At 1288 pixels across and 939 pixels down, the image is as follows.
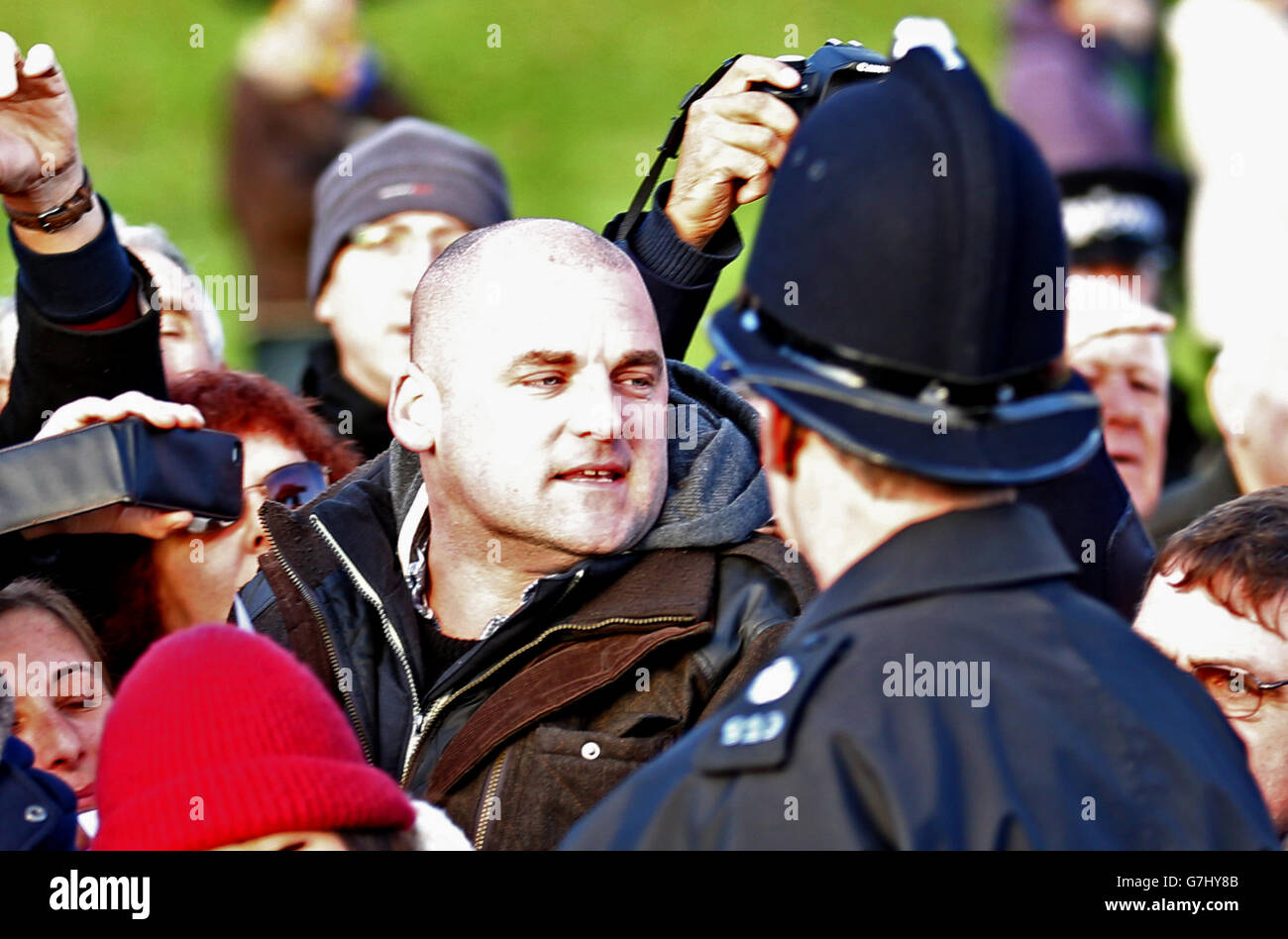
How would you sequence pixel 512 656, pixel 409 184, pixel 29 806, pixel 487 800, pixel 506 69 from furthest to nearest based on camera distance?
pixel 506 69, pixel 409 184, pixel 512 656, pixel 487 800, pixel 29 806

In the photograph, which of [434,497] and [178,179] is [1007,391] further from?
[178,179]

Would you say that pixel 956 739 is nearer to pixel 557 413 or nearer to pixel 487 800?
pixel 487 800

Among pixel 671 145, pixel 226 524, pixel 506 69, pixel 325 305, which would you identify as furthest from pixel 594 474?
pixel 506 69

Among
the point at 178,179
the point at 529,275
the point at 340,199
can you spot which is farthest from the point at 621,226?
the point at 178,179

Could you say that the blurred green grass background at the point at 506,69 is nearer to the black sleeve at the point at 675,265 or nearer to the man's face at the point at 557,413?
the black sleeve at the point at 675,265

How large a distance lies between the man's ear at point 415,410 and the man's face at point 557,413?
3 centimetres

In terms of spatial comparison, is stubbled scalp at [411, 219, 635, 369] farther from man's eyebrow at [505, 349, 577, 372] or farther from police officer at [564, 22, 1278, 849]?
police officer at [564, 22, 1278, 849]

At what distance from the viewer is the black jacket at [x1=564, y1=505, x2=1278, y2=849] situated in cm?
173

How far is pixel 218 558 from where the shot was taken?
11.7 feet

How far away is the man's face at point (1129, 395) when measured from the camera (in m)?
4.41

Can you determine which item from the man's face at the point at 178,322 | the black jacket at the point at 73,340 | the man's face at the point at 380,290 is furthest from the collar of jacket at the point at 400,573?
the man's face at the point at 380,290

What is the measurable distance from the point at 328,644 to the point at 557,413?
0.52 m

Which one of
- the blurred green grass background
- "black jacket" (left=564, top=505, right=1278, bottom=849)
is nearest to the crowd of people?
"black jacket" (left=564, top=505, right=1278, bottom=849)
